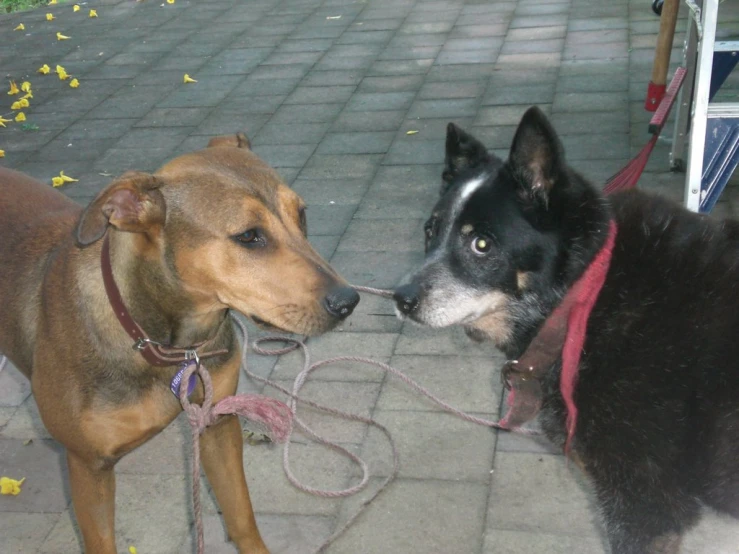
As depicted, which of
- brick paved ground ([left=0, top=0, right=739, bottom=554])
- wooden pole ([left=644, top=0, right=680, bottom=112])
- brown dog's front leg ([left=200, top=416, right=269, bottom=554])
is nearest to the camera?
brown dog's front leg ([left=200, top=416, right=269, bottom=554])

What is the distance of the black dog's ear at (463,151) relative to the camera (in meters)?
3.43

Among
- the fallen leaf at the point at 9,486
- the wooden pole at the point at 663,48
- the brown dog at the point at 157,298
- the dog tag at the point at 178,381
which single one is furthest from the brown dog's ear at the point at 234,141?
the wooden pole at the point at 663,48

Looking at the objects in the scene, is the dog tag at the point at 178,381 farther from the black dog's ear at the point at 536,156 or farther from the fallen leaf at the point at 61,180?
the fallen leaf at the point at 61,180

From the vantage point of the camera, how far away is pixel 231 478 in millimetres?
3461

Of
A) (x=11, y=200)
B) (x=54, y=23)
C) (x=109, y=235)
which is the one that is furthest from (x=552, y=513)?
(x=54, y=23)

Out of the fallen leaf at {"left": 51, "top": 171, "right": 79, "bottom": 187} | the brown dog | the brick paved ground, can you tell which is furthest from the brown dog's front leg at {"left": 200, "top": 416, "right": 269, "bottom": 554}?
the fallen leaf at {"left": 51, "top": 171, "right": 79, "bottom": 187}

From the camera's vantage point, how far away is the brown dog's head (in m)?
2.89

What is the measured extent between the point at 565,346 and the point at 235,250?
1159mm

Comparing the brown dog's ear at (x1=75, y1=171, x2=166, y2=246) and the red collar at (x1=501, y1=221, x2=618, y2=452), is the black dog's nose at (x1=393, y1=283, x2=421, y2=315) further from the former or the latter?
the brown dog's ear at (x1=75, y1=171, x2=166, y2=246)

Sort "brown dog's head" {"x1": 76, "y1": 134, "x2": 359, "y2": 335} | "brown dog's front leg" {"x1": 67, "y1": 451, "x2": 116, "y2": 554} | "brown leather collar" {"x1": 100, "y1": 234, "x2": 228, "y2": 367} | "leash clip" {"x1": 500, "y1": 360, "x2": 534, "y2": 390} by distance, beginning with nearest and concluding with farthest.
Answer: "brown dog's head" {"x1": 76, "y1": 134, "x2": 359, "y2": 335}, "brown leather collar" {"x1": 100, "y1": 234, "x2": 228, "y2": 367}, "brown dog's front leg" {"x1": 67, "y1": 451, "x2": 116, "y2": 554}, "leash clip" {"x1": 500, "y1": 360, "x2": 534, "y2": 390}

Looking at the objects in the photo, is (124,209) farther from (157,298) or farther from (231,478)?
(231,478)

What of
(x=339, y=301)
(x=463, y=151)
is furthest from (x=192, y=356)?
(x=463, y=151)

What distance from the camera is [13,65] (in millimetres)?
10039

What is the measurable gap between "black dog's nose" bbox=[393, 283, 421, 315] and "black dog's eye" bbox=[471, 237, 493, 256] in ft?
0.90
